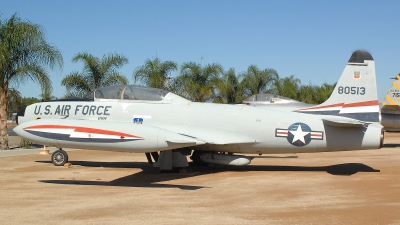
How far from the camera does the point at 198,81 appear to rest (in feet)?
93.6

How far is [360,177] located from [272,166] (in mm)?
3497

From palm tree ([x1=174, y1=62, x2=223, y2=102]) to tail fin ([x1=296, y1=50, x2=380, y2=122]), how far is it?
14500 mm

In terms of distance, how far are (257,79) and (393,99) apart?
13.2 metres

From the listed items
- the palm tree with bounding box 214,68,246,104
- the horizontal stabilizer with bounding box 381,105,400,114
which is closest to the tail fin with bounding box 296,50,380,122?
the horizontal stabilizer with bounding box 381,105,400,114

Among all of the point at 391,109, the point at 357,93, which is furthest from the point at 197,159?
the point at 391,109

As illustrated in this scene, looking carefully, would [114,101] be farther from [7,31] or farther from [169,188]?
[7,31]

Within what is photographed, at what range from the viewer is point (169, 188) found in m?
10.8

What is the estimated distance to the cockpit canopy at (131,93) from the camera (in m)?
13.9

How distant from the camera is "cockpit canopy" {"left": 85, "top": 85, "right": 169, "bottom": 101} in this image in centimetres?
1390

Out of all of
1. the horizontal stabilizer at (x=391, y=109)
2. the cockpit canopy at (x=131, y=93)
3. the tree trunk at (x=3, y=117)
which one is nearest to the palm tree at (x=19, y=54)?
the tree trunk at (x=3, y=117)

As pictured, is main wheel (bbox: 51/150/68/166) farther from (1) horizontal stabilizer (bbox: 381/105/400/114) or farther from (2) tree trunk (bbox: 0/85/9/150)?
(1) horizontal stabilizer (bbox: 381/105/400/114)

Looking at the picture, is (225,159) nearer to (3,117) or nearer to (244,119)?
(244,119)

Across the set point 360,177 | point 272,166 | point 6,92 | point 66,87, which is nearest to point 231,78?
point 66,87

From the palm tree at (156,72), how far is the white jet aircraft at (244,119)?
1268 cm
